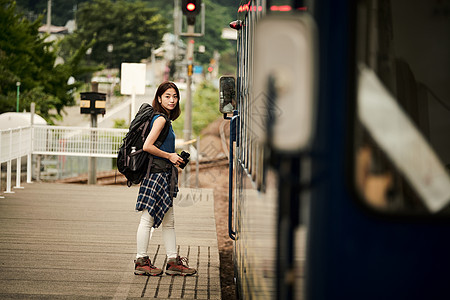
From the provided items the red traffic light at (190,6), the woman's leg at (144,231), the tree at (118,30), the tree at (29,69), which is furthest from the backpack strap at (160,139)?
the tree at (118,30)

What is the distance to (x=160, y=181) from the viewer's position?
624 centimetres

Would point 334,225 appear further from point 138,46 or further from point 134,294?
point 138,46

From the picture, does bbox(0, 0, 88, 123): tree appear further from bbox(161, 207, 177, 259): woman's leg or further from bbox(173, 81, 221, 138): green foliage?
bbox(161, 207, 177, 259): woman's leg

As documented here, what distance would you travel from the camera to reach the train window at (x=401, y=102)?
2.26 m

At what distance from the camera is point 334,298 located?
2223 millimetres

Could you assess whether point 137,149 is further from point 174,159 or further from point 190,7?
point 190,7

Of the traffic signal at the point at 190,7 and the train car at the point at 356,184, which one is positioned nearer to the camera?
the train car at the point at 356,184

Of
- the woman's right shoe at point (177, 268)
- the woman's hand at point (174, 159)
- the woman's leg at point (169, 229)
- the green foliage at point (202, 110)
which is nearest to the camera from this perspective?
the woman's hand at point (174, 159)

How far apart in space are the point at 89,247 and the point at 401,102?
5.84 m

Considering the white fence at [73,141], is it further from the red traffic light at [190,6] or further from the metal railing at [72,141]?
the red traffic light at [190,6]

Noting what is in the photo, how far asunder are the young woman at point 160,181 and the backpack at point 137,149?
0.16ft

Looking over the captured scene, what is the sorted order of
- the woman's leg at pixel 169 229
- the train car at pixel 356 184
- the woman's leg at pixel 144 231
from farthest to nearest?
the woman's leg at pixel 169 229, the woman's leg at pixel 144 231, the train car at pixel 356 184

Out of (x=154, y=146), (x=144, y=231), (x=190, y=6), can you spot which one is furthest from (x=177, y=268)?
(x=190, y=6)

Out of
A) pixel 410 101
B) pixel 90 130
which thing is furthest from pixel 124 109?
pixel 410 101
